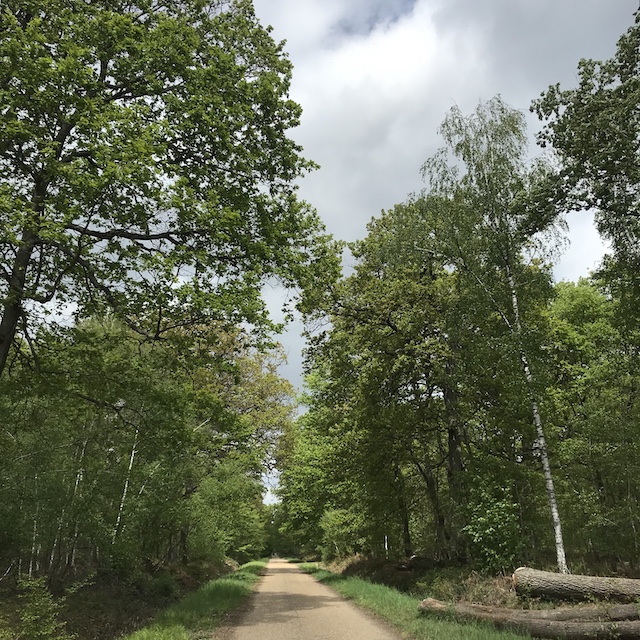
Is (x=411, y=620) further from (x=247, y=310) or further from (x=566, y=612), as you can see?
(x=247, y=310)

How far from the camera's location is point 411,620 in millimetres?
10586

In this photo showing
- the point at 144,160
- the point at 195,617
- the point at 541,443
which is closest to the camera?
the point at 144,160

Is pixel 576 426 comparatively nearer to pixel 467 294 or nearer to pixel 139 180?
pixel 467 294

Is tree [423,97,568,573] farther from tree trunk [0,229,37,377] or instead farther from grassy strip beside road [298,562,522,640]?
tree trunk [0,229,37,377]

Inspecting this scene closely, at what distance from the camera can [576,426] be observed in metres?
18.6

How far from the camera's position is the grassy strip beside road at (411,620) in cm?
829

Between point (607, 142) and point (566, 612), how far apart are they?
11.9 m

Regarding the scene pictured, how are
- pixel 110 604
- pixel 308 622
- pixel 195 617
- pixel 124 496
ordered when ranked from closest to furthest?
pixel 308 622
pixel 195 617
pixel 110 604
pixel 124 496

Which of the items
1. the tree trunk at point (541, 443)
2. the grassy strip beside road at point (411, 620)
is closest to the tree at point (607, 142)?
the tree trunk at point (541, 443)

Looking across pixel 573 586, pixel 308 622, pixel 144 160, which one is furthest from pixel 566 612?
pixel 144 160

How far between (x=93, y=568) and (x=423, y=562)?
41.2 feet

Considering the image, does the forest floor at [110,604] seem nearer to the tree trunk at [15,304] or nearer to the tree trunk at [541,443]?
the tree trunk at [15,304]

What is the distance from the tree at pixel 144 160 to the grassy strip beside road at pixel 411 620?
282 inches

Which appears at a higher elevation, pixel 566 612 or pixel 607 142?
pixel 607 142
